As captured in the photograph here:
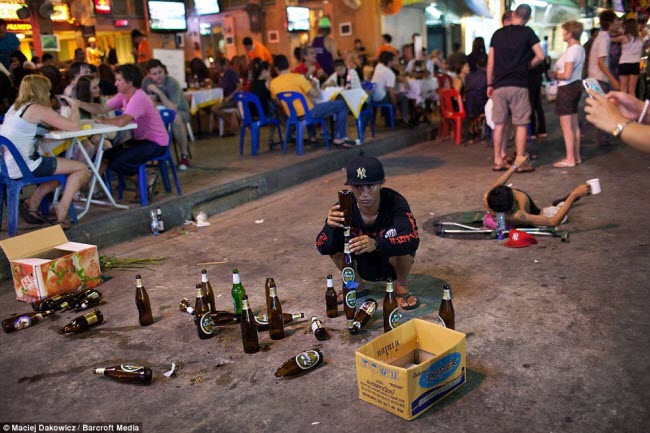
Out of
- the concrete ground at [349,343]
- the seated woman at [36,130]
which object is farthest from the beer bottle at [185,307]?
the seated woman at [36,130]

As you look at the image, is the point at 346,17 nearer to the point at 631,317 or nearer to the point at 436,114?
the point at 436,114

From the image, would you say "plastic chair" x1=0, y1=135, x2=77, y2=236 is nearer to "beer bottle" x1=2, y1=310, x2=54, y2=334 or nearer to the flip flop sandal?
"beer bottle" x1=2, y1=310, x2=54, y2=334

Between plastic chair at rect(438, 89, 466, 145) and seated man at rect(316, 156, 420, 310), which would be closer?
seated man at rect(316, 156, 420, 310)

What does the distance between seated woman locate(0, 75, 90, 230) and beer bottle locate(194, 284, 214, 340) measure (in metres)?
2.90

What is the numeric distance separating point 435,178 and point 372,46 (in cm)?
1241

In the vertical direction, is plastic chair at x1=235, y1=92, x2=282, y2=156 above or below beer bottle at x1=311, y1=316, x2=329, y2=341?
above

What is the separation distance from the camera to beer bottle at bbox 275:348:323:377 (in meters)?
3.56

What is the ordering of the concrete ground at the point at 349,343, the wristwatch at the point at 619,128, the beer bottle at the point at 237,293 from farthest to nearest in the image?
1. the beer bottle at the point at 237,293
2. the concrete ground at the point at 349,343
3. the wristwatch at the point at 619,128

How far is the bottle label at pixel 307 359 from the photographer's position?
357 centimetres

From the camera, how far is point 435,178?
28.4ft

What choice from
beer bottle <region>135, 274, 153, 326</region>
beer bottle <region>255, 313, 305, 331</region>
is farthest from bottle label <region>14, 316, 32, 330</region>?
beer bottle <region>255, 313, 305, 331</region>

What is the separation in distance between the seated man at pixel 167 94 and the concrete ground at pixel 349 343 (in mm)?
2929

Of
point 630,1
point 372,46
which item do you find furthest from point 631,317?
point 372,46

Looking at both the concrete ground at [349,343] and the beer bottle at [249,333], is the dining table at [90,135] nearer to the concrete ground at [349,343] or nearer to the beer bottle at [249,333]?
the concrete ground at [349,343]
